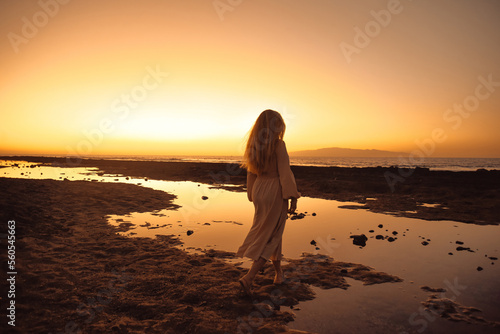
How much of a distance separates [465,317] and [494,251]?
13.2 ft

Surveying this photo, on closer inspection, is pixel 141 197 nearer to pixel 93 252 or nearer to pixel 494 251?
pixel 93 252

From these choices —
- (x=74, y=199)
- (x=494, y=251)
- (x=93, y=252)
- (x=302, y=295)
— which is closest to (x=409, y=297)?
(x=302, y=295)

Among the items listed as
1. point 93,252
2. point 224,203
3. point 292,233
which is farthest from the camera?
point 224,203

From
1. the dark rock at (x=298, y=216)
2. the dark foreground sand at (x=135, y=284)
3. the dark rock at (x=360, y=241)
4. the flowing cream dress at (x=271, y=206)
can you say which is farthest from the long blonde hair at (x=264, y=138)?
the dark rock at (x=298, y=216)

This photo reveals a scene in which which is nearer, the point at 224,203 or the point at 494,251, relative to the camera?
the point at 494,251

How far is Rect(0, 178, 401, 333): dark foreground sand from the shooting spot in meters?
3.52

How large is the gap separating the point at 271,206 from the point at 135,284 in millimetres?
2599

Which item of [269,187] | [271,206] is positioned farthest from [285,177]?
[271,206]

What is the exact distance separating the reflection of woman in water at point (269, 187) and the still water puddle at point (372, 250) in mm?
1083

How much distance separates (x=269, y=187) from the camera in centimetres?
473

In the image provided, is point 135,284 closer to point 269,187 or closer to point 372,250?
point 269,187

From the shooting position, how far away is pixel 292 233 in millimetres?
8250

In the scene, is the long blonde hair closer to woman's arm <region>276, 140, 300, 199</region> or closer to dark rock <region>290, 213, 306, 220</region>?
woman's arm <region>276, 140, 300, 199</region>

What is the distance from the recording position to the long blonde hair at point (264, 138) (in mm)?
4664
